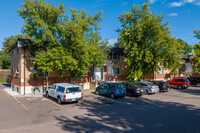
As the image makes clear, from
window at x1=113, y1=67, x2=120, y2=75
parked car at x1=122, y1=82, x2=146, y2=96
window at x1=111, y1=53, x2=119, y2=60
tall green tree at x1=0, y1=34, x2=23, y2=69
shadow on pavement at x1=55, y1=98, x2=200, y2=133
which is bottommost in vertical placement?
shadow on pavement at x1=55, y1=98, x2=200, y2=133

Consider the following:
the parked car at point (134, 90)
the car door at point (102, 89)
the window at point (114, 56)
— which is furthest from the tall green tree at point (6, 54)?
the parked car at point (134, 90)

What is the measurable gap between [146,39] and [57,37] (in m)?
13.0

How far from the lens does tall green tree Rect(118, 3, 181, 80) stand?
23.1 meters

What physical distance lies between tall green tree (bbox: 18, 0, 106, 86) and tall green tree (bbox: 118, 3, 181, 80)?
667 centimetres

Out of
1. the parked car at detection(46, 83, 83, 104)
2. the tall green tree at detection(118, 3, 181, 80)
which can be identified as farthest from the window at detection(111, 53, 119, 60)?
the parked car at detection(46, 83, 83, 104)

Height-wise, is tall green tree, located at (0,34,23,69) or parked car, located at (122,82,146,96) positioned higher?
tall green tree, located at (0,34,23,69)

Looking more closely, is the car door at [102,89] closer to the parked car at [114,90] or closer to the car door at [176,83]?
the parked car at [114,90]

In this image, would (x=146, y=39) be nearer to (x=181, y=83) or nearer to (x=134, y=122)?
(x=181, y=83)

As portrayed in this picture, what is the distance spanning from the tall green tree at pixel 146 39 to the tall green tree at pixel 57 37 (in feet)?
21.9

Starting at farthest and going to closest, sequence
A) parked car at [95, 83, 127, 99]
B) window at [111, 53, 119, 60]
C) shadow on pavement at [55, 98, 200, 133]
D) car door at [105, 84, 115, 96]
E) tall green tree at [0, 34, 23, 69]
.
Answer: tall green tree at [0, 34, 23, 69] → window at [111, 53, 119, 60] → car door at [105, 84, 115, 96] → parked car at [95, 83, 127, 99] → shadow on pavement at [55, 98, 200, 133]

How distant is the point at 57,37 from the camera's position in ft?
65.7

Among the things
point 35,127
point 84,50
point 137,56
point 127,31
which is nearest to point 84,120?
point 35,127

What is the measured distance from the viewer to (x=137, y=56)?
78.2ft

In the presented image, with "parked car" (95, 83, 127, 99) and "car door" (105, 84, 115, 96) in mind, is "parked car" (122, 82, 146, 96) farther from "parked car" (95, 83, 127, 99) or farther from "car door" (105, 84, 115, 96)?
"car door" (105, 84, 115, 96)
